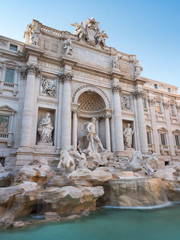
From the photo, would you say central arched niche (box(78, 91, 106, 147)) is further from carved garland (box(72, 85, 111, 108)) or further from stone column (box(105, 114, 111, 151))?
stone column (box(105, 114, 111, 151))

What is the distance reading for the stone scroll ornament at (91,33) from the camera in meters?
18.9

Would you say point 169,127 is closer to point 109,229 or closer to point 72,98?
point 72,98

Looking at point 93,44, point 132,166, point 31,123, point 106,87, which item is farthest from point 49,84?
point 132,166

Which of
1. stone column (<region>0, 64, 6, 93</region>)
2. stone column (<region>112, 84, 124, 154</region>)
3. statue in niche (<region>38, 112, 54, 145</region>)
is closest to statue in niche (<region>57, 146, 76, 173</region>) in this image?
statue in niche (<region>38, 112, 54, 145</region>)

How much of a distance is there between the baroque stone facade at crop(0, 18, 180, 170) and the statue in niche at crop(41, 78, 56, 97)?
0.09m

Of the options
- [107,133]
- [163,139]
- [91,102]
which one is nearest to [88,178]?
[107,133]

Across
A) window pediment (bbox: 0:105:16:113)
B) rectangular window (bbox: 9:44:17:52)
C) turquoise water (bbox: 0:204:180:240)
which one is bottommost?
turquoise water (bbox: 0:204:180:240)

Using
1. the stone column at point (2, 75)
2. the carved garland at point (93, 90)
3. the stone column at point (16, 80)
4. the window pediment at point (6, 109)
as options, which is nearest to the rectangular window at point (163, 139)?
the carved garland at point (93, 90)

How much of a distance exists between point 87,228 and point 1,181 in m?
7.14

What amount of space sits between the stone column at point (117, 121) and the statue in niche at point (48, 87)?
6.25m

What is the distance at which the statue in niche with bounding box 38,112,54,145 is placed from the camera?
14016mm

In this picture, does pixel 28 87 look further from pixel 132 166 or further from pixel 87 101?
pixel 132 166

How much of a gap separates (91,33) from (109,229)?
19339 mm

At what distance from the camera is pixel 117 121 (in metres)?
17.2
